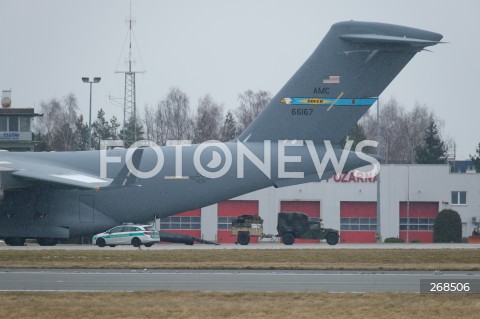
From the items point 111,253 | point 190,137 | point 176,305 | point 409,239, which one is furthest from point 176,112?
point 176,305

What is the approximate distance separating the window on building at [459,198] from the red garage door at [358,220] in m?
6.67

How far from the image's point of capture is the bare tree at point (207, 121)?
338 feet

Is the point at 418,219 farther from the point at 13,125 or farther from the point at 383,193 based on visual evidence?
the point at 13,125

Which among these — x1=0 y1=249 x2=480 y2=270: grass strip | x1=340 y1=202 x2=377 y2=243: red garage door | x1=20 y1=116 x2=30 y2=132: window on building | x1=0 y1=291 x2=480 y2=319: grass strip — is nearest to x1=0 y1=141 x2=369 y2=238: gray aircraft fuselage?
x1=0 y1=249 x2=480 y2=270: grass strip

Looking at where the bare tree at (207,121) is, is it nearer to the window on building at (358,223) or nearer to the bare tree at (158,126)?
the bare tree at (158,126)

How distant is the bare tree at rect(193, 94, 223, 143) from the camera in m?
103

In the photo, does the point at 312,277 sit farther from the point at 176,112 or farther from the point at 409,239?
the point at 176,112

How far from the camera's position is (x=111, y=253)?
34031 millimetres

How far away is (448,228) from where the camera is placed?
61.4 metres

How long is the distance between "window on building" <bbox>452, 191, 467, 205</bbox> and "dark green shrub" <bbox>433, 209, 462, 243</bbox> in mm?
7145

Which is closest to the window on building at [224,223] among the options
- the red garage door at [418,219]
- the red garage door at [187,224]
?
the red garage door at [187,224]

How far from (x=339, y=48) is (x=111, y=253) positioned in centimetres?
1063

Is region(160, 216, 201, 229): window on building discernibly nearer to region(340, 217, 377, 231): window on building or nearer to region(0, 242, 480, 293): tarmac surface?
region(340, 217, 377, 231): window on building

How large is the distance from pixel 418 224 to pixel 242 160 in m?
35.7
